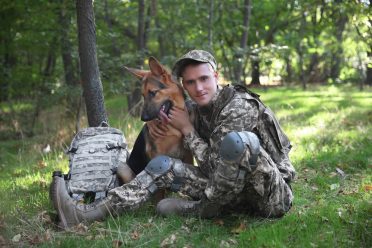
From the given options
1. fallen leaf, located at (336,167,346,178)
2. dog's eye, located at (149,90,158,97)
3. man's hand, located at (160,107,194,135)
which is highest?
dog's eye, located at (149,90,158,97)

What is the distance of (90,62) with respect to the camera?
17.0 ft

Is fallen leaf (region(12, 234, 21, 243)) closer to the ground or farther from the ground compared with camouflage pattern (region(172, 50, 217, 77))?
closer to the ground

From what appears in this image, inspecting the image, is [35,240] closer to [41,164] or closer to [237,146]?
[237,146]

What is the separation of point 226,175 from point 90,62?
2.83 metres

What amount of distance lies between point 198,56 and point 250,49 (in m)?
6.04

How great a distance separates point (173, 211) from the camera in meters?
3.75

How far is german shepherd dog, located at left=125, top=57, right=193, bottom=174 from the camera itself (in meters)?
3.75

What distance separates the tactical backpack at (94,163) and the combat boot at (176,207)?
1.97 feet

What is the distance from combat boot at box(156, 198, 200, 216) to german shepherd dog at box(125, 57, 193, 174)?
430mm

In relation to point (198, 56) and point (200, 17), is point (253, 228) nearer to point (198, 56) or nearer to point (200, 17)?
point (198, 56)

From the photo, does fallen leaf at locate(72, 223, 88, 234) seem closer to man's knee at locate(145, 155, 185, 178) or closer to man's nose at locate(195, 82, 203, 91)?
man's knee at locate(145, 155, 185, 178)

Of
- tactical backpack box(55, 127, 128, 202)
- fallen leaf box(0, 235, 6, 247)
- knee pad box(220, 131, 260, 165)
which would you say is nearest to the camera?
knee pad box(220, 131, 260, 165)

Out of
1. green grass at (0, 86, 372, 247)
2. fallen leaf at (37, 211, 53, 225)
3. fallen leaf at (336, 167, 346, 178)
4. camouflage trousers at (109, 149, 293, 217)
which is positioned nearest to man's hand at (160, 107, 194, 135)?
camouflage trousers at (109, 149, 293, 217)

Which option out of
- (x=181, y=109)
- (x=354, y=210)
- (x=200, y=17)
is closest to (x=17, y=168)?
(x=181, y=109)
